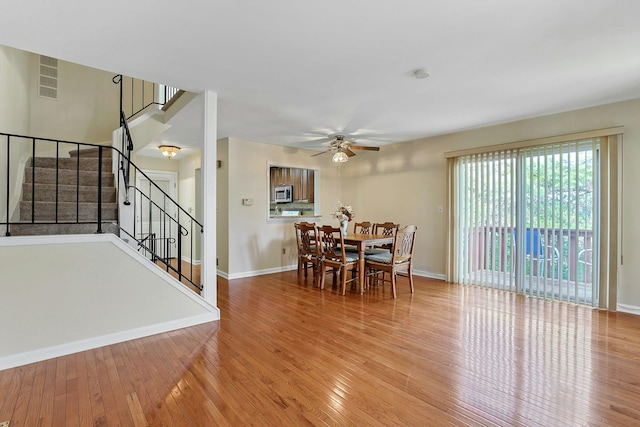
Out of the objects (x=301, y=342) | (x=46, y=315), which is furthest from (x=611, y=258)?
(x=46, y=315)

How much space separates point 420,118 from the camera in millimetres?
4297

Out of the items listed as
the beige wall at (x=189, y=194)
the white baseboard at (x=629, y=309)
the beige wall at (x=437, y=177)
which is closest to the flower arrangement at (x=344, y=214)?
the beige wall at (x=437, y=177)

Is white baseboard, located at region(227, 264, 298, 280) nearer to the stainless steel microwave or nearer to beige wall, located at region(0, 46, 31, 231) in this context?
the stainless steel microwave

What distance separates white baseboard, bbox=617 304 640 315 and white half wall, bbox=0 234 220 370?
4.95m

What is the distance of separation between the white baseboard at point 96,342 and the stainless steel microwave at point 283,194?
10.1ft

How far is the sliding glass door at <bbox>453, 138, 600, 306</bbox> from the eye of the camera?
3.81 m

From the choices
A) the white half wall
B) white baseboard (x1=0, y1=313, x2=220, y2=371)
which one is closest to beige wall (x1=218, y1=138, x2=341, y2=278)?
white baseboard (x1=0, y1=313, x2=220, y2=371)

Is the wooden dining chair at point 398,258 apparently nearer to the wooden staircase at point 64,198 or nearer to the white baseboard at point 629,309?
the white baseboard at point 629,309

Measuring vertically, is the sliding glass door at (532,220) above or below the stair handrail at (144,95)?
below

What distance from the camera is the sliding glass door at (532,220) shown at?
3811 mm

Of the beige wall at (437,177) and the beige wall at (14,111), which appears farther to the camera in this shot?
the beige wall at (437,177)

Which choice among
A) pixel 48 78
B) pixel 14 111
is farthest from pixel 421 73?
pixel 48 78

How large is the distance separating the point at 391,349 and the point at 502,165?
3.41 metres

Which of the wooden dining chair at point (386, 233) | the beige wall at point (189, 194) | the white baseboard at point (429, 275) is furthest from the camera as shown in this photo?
the beige wall at point (189, 194)
